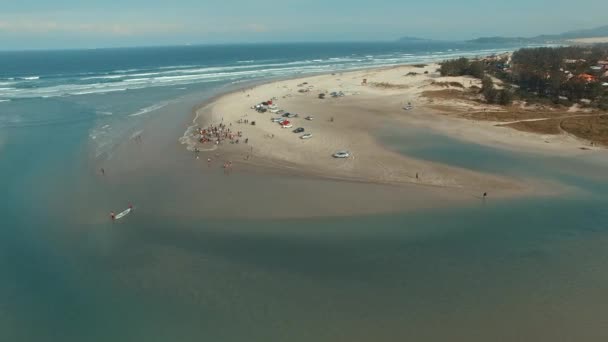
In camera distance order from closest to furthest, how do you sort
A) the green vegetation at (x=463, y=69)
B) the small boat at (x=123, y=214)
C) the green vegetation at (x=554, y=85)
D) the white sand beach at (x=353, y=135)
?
1. the small boat at (x=123, y=214)
2. the white sand beach at (x=353, y=135)
3. the green vegetation at (x=554, y=85)
4. the green vegetation at (x=463, y=69)

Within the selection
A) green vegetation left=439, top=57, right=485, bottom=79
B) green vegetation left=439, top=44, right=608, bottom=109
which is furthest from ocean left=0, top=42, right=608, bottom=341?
green vegetation left=439, top=57, right=485, bottom=79

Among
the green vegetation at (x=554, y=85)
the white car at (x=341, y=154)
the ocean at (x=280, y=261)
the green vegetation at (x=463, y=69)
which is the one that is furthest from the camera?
the green vegetation at (x=463, y=69)

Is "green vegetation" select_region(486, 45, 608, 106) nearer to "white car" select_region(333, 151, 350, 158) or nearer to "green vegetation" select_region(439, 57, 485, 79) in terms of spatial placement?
"green vegetation" select_region(439, 57, 485, 79)

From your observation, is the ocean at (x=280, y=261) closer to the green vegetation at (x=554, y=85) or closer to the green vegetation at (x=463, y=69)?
the green vegetation at (x=554, y=85)

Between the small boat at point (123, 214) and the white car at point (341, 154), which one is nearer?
the small boat at point (123, 214)

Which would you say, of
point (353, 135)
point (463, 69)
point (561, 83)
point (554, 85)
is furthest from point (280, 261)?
point (463, 69)

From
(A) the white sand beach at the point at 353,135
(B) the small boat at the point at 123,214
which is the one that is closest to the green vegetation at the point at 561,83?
(A) the white sand beach at the point at 353,135

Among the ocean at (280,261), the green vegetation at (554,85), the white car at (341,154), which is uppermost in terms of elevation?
the green vegetation at (554,85)

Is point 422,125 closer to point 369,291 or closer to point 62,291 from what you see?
point 369,291
